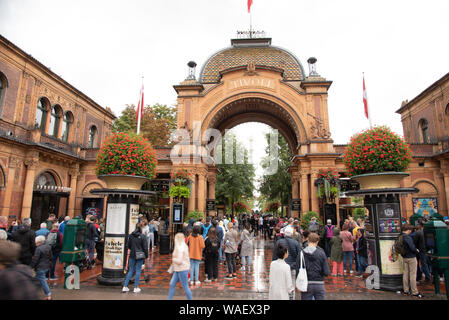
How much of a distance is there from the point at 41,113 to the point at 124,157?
1596cm

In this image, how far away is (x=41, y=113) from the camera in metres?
19.5

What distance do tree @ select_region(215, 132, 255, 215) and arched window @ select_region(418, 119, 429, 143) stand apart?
1728cm

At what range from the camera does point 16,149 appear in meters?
16.6

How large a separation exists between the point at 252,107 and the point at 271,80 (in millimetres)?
3104

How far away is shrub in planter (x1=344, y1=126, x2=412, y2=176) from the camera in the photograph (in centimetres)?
774

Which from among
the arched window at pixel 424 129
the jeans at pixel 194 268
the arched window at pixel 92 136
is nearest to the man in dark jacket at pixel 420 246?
the jeans at pixel 194 268

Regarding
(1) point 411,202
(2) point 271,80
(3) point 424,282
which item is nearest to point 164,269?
(3) point 424,282

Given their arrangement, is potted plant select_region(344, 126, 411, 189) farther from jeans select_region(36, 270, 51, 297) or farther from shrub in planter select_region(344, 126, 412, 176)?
jeans select_region(36, 270, 51, 297)

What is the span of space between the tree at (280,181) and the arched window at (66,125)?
20.4 meters

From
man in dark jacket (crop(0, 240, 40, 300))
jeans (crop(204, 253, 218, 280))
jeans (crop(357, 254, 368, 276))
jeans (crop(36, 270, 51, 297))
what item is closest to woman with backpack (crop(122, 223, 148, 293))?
jeans (crop(36, 270, 51, 297))

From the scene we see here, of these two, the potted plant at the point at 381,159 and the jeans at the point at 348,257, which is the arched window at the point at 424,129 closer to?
the potted plant at the point at 381,159

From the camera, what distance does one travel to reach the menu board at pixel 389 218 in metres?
7.50

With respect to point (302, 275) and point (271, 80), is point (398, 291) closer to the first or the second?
point (302, 275)

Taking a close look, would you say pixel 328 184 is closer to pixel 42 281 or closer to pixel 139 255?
pixel 139 255
